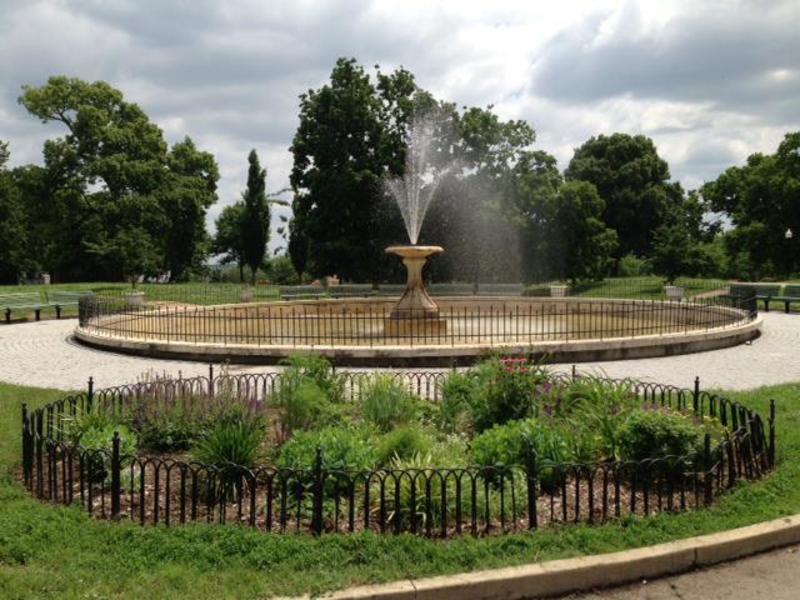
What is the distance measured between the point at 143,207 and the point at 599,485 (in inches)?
1597

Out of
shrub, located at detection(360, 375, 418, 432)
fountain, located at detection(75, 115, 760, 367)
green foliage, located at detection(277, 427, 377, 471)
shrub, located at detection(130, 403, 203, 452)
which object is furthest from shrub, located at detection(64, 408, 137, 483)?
fountain, located at detection(75, 115, 760, 367)

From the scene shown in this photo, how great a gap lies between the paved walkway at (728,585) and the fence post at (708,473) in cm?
72

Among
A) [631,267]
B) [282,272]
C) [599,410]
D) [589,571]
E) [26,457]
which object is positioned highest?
[631,267]

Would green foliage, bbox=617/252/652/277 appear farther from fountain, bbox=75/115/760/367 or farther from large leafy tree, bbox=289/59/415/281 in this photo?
fountain, bbox=75/115/760/367

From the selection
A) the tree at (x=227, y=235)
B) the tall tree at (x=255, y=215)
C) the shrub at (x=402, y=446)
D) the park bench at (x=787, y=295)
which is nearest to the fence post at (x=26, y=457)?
the shrub at (x=402, y=446)

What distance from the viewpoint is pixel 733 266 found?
1935 inches

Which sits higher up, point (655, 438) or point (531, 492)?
point (655, 438)

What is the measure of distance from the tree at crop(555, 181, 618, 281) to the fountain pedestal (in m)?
20.7

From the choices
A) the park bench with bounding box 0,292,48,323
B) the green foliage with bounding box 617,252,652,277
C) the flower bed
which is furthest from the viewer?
the green foliage with bounding box 617,252,652,277

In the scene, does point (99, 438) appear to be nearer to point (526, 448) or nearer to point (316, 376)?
point (316, 376)

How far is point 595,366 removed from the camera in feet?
45.3

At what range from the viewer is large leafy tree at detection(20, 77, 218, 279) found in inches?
1670

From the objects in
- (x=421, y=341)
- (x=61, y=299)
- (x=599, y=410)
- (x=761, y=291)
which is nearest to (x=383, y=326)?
(x=421, y=341)

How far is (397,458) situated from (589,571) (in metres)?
2.04
